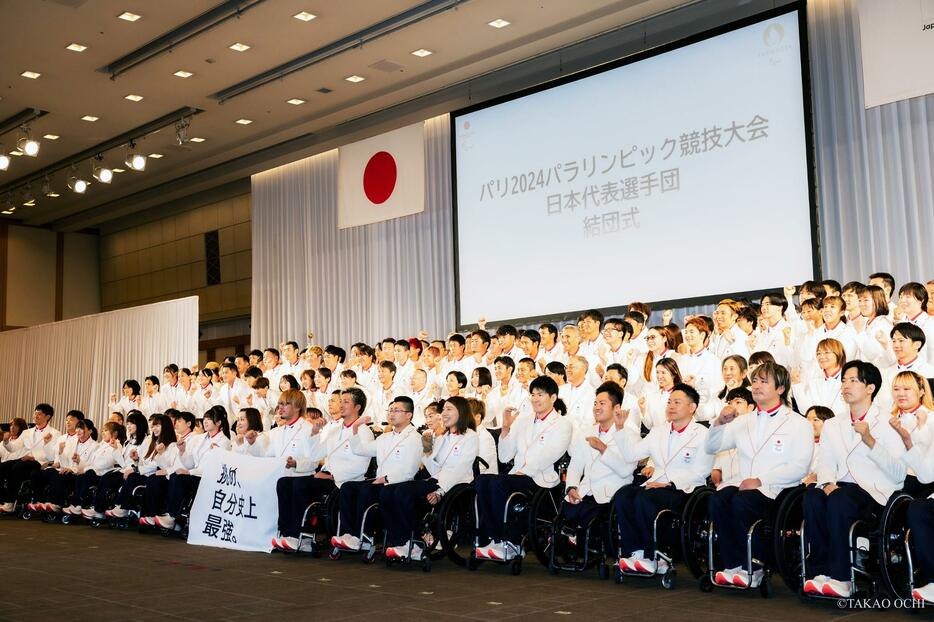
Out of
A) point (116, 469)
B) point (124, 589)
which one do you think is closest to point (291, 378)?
point (116, 469)

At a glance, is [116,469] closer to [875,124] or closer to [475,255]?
[475,255]

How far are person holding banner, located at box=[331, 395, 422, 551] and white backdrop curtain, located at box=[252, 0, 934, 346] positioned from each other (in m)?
3.65

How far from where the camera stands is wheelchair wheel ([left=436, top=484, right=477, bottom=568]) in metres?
5.85

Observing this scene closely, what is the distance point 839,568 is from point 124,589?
13.0 ft

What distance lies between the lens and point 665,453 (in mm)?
5336

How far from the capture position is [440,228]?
1190cm

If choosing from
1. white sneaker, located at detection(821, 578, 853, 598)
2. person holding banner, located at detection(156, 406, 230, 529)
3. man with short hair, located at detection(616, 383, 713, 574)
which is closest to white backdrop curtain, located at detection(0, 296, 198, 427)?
person holding banner, located at detection(156, 406, 230, 529)

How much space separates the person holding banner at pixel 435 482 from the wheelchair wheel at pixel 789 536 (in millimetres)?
2205

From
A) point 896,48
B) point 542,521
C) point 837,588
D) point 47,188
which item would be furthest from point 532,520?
point 47,188

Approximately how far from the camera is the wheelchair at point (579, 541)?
18.0 ft

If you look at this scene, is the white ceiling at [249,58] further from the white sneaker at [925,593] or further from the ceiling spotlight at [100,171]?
the white sneaker at [925,593]

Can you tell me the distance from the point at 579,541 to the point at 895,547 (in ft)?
6.15

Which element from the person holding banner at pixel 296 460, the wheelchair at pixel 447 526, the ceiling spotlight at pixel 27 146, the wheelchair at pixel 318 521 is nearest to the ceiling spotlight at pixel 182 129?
the ceiling spotlight at pixel 27 146

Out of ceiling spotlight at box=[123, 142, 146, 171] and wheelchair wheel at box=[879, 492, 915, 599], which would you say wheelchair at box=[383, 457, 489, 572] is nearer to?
wheelchair wheel at box=[879, 492, 915, 599]
